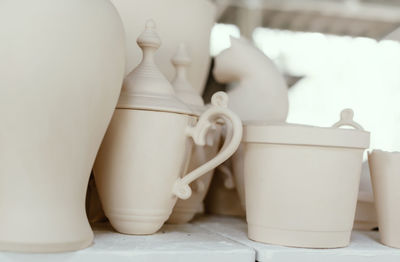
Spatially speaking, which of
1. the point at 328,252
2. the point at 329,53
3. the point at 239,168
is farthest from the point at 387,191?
the point at 329,53

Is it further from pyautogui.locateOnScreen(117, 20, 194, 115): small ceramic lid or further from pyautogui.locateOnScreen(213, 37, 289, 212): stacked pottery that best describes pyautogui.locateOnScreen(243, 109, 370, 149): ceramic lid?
pyautogui.locateOnScreen(213, 37, 289, 212): stacked pottery

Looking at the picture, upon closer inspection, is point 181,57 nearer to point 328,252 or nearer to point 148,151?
point 148,151

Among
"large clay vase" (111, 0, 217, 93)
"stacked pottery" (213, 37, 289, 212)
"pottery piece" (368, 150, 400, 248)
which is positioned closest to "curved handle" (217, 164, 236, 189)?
"stacked pottery" (213, 37, 289, 212)

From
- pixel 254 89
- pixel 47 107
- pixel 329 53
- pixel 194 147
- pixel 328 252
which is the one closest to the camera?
pixel 47 107

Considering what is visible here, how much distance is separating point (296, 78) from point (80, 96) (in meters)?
0.79

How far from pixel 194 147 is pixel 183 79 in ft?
0.35

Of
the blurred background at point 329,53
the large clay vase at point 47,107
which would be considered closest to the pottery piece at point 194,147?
the large clay vase at point 47,107

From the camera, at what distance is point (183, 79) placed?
2.61 ft

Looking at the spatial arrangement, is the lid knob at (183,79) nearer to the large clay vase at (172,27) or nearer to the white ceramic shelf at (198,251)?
the large clay vase at (172,27)

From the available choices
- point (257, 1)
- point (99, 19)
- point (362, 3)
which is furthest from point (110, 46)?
point (362, 3)

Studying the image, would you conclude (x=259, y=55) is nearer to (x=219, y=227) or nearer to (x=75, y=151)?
(x=219, y=227)

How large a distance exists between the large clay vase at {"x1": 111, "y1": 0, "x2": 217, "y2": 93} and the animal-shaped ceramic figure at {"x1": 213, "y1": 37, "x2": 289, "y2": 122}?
5cm

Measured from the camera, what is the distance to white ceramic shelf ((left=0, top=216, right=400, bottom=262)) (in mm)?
564

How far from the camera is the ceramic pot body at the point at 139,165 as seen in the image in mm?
654
